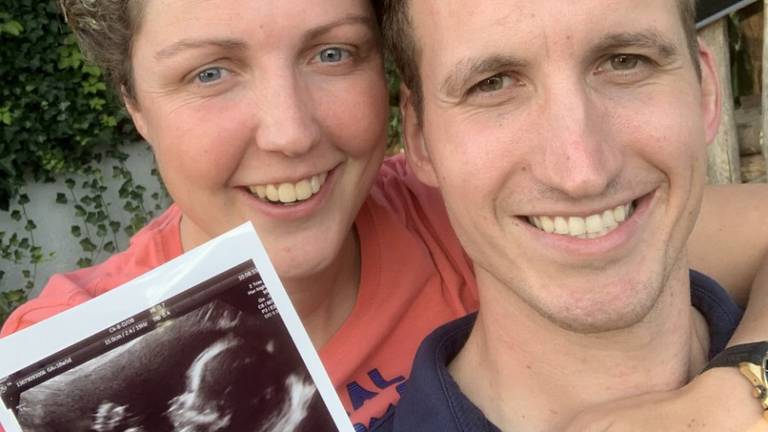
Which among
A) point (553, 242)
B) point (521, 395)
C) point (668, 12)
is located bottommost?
point (521, 395)

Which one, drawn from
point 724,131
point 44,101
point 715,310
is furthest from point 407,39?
point 44,101

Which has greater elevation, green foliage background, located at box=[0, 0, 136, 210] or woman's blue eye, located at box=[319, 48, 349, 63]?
Result: green foliage background, located at box=[0, 0, 136, 210]

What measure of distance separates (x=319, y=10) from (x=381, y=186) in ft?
2.41

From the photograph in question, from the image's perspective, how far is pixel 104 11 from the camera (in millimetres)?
1842

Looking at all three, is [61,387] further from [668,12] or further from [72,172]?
[72,172]

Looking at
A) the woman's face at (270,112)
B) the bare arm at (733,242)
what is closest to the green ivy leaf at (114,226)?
the woman's face at (270,112)

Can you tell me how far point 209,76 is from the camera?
5.62 ft

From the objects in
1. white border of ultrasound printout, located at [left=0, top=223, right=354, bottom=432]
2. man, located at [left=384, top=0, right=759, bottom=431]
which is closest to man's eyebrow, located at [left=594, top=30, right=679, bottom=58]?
man, located at [left=384, top=0, right=759, bottom=431]

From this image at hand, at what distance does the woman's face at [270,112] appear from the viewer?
5.36 ft

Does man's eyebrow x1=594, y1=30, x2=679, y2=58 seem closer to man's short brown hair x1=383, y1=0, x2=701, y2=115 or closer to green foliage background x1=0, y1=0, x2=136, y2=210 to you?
man's short brown hair x1=383, y1=0, x2=701, y2=115

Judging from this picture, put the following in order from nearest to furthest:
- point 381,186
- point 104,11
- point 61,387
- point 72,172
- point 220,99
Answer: point 61,387
point 220,99
point 104,11
point 381,186
point 72,172

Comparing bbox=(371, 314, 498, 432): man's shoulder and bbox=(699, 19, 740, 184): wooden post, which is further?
bbox=(699, 19, 740, 184): wooden post

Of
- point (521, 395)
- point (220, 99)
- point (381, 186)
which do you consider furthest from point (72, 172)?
point (521, 395)

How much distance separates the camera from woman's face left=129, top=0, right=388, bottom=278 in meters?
1.63
